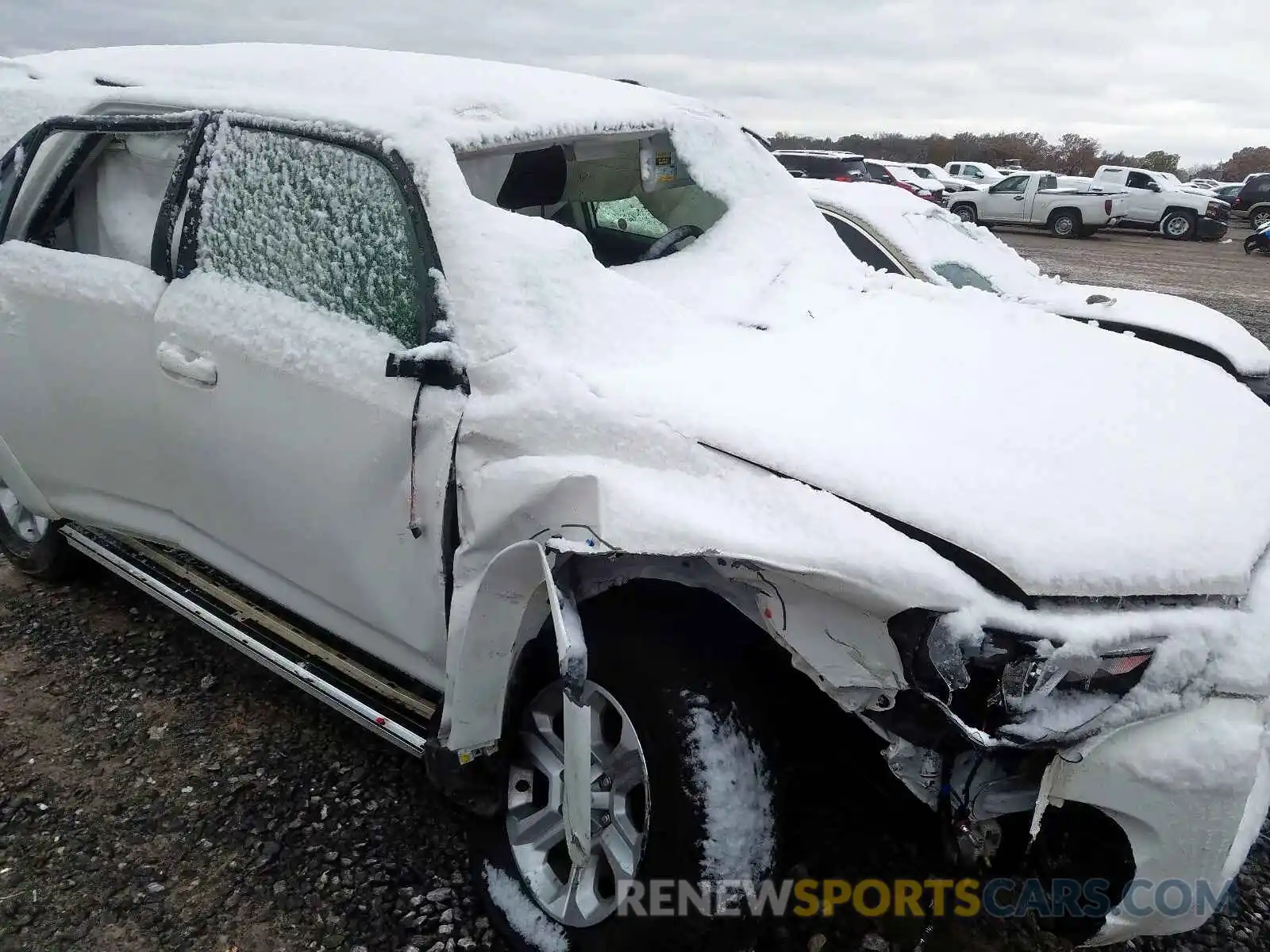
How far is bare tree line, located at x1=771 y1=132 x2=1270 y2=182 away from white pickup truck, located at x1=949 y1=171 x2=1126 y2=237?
25896mm

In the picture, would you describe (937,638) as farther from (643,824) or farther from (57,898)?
(57,898)

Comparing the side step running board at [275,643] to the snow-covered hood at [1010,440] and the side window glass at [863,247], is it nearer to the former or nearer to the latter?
the snow-covered hood at [1010,440]

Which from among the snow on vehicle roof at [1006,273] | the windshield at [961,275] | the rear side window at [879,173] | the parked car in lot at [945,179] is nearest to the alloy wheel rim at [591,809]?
the snow on vehicle roof at [1006,273]

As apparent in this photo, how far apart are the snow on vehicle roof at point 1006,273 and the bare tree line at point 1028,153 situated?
142 feet

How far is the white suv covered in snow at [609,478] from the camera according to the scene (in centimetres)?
158

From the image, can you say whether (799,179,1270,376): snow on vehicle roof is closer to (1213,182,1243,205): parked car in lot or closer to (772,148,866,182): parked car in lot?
(772,148,866,182): parked car in lot

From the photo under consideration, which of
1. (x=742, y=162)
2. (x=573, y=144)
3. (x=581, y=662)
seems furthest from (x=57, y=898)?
(x=742, y=162)

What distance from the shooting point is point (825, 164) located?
15648 mm

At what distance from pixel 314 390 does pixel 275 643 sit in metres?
0.74

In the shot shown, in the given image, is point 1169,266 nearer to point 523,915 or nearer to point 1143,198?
point 1143,198

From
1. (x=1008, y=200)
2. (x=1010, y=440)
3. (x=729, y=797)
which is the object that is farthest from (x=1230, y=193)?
(x=729, y=797)

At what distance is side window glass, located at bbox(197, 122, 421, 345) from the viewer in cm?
226

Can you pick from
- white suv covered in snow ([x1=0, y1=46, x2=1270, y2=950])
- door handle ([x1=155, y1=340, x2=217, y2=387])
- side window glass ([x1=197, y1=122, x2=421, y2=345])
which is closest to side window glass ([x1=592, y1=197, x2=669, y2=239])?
white suv covered in snow ([x1=0, y1=46, x2=1270, y2=950])

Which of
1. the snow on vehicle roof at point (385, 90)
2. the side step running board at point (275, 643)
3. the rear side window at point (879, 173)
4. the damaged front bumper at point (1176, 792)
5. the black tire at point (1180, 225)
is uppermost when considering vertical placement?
the snow on vehicle roof at point (385, 90)
